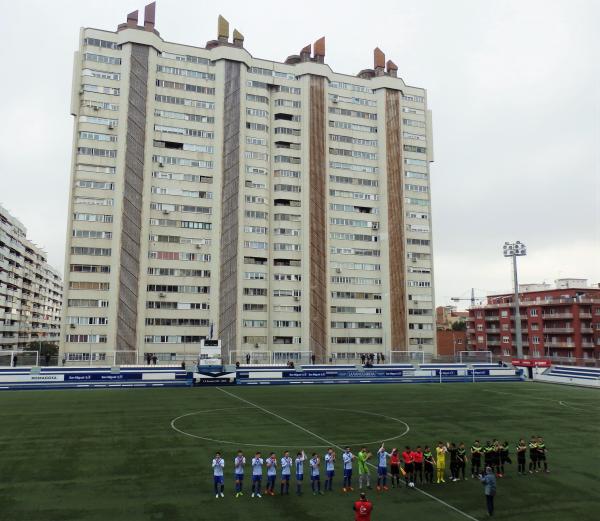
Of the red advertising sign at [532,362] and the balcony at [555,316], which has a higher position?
the balcony at [555,316]

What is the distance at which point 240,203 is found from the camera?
85.8 meters

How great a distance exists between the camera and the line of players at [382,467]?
1912 centimetres

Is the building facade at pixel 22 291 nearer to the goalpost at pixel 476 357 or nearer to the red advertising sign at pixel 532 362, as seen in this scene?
the goalpost at pixel 476 357

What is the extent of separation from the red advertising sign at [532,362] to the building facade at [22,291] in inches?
3923

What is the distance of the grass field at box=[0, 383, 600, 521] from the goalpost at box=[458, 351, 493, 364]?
19.7 metres

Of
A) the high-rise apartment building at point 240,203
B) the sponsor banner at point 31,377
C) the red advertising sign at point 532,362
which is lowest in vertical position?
the sponsor banner at point 31,377

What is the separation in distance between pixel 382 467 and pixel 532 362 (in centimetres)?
5805

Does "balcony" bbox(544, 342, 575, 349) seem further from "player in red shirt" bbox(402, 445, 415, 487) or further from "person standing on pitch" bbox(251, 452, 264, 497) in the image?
"person standing on pitch" bbox(251, 452, 264, 497)

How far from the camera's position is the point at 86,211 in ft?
255

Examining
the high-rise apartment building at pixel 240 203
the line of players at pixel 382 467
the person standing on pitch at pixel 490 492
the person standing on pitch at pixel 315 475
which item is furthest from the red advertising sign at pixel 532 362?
the person standing on pitch at pixel 315 475

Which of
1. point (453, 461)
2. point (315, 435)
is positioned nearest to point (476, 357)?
point (315, 435)

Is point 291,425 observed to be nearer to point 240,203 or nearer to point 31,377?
point 31,377

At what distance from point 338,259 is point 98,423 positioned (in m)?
63.0

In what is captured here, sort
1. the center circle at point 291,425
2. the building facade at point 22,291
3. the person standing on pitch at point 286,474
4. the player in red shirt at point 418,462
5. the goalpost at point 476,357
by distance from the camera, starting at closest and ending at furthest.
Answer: the person standing on pitch at point 286,474 → the player in red shirt at point 418,462 → the center circle at point 291,425 → the goalpost at point 476,357 → the building facade at point 22,291
